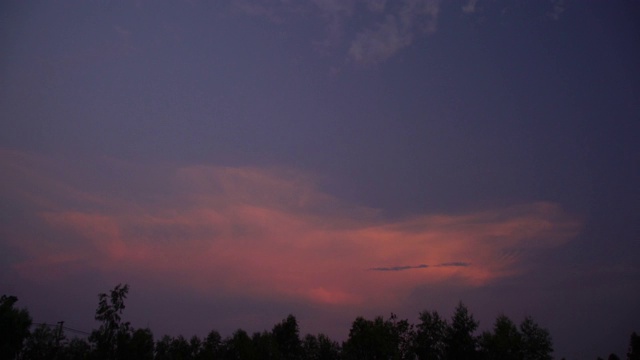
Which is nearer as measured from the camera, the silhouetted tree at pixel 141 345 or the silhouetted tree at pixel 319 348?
the silhouetted tree at pixel 141 345

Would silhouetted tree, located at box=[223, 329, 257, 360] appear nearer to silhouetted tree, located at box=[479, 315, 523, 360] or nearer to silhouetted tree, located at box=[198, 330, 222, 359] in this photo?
silhouetted tree, located at box=[198, 330, 222, 359]

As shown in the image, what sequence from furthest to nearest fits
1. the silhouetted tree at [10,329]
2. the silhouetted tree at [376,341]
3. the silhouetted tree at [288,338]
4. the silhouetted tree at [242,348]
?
→ the silhouetted tree at [288,338] → the silhouetted tree at [242,348] → the silhouetted tree at [376,341] → the silhouetted tree at [10,329]

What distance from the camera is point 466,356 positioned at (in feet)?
206

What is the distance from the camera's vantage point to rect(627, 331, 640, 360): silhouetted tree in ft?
295

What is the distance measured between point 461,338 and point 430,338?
724 cm

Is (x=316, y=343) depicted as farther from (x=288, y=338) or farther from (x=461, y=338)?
(x=461, y=338)

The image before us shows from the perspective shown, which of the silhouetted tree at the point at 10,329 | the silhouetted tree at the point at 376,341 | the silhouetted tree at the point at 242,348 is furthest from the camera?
the silhouetted tree at the point at 242,348

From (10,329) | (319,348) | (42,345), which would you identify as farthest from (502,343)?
(42,345)

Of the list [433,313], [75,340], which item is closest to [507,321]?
[433,313]

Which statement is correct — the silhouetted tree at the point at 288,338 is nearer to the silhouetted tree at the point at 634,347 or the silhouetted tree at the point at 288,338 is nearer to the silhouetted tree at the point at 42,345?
the silhouetted tree at the point at 42,345

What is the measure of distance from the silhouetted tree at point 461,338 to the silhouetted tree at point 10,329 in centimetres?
6330

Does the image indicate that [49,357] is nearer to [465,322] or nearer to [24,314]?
[24,314]

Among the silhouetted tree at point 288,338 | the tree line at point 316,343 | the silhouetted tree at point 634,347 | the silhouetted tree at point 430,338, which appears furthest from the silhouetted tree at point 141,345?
the silhouetted tree at point 634,347

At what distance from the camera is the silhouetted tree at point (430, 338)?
69.4 m
